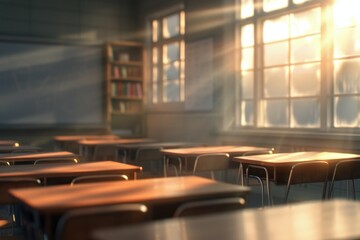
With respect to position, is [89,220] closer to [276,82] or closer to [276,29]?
[276,82]

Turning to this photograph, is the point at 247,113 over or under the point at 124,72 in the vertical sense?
under

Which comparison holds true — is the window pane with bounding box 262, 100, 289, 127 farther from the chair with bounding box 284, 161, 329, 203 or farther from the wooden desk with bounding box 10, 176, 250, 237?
the wooden desk with bounding box 10, 176, 250, 237

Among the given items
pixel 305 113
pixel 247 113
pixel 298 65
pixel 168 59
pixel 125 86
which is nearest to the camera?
pixel 305 113

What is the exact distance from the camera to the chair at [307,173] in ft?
12.3

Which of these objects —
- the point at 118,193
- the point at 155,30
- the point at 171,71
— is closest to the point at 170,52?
the point at 171,71

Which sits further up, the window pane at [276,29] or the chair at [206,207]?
the window pane at [276,29]

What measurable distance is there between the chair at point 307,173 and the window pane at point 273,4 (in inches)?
114

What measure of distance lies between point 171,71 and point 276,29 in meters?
2.67

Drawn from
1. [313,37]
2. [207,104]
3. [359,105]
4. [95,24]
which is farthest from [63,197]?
[95,24]

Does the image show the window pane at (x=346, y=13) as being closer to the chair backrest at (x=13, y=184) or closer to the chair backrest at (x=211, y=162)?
the chair backrest at (x=211, y=162)

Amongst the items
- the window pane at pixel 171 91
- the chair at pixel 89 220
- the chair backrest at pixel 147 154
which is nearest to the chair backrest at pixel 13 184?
the chair at pixel 89 220

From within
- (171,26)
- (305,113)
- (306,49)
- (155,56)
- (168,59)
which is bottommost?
(305,113)

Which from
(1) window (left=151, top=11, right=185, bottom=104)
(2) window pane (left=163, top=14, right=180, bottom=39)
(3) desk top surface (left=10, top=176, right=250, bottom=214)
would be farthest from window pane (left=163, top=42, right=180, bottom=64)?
(3) desk top surface (left=10, top=176, right=250, bottom=214)

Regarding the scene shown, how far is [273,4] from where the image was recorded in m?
6.36
